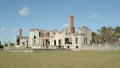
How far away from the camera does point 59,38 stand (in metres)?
67.5

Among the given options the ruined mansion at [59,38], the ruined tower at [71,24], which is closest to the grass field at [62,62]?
the ruined mansion at [59,38]

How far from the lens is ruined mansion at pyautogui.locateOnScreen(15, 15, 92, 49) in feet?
203

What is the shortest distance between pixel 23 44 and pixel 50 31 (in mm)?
12450

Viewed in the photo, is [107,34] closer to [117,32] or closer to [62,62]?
[117,32]

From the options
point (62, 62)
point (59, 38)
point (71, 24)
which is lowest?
point (62, 62)

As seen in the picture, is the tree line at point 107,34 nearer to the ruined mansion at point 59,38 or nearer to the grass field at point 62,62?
the ruined mansion at point 59,38

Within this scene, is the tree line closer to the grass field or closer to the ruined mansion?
the ruined mansion

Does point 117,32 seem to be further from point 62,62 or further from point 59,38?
point 62,62

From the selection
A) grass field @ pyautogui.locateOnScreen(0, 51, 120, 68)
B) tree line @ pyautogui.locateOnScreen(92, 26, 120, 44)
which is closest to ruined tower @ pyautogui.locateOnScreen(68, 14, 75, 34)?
tree line @ pyautogui.locateOnScreen(92, 26, 120, 44)

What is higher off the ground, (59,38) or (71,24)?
(71,24)

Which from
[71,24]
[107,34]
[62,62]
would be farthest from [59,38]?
[62,62]

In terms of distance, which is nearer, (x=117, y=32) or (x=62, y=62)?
(x=62, y=62)

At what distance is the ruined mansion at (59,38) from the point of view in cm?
6197

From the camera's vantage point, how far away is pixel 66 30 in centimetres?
6825
